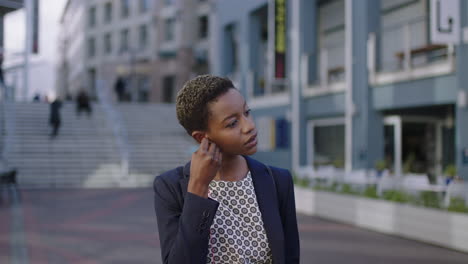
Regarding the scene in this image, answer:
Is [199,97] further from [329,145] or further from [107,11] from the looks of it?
[107,11]

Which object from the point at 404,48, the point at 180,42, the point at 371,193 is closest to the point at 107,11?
the point at 180,42

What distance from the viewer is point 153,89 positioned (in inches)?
1684

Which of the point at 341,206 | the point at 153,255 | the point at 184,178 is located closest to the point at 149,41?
the point at 341,206

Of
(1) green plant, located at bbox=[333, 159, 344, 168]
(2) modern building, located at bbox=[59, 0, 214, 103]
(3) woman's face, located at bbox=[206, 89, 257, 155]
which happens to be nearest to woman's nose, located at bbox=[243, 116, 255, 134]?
(3) woman's face, located at bbox=[206, 89, 257, 155]

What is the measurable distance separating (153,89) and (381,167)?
105 ft

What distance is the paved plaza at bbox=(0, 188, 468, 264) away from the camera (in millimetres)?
7055

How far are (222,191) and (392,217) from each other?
7.91 metres

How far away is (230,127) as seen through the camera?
5.91 feet

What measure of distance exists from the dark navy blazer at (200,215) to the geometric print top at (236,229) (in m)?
0.03

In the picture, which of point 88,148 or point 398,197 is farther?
point 88,148

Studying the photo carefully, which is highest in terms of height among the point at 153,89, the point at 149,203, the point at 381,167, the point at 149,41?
the point at 149,41

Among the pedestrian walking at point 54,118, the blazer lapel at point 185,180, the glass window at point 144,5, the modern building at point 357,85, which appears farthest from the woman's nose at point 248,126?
the glass window at point 144,5

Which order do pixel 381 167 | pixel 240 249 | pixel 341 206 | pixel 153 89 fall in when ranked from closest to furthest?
pixel 240 249
pixel 341 206
pixel 381 167
pixel 153 89

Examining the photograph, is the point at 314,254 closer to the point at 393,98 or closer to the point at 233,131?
the point at 233,131
